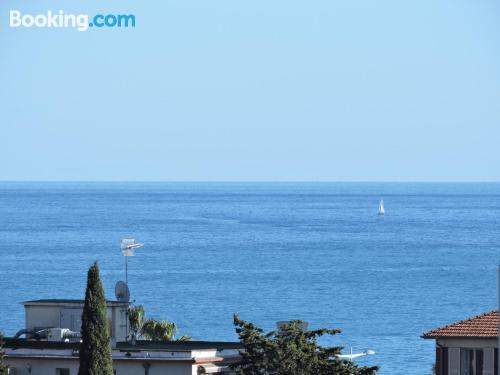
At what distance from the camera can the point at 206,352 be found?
31.8 metres

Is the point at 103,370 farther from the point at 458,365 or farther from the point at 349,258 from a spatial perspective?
the point at 349,258

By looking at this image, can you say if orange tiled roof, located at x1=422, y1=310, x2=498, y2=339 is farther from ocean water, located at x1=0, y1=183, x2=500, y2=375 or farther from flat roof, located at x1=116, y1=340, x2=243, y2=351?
ocean water, located at x1=0, y1=183, x2=500, y2=375

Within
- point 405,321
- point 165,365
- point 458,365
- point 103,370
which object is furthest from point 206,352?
point 405,321

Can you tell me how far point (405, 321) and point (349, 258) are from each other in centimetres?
6420

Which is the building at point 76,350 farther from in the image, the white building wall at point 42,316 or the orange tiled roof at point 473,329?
the orange tiled roof at point 473,329

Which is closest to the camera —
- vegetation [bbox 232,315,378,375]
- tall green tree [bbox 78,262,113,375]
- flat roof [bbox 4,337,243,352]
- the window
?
tall green tree [bbox 78,262,113,375]

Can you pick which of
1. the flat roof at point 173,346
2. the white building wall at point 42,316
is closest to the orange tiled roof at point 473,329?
the flat roof at point 173,346

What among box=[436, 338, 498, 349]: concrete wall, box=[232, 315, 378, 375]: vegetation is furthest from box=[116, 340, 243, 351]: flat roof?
box=[436, 338, 498, 349]: concrete wall

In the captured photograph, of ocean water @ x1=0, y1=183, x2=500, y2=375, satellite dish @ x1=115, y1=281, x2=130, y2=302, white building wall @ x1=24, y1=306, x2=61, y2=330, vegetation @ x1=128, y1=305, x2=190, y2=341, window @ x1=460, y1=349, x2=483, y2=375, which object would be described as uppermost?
satellite dish @ x1=115, y1=281, x2=130, y2=302

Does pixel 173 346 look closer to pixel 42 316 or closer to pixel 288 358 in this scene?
pixel 42 316

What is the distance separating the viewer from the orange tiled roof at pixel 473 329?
1412 inches

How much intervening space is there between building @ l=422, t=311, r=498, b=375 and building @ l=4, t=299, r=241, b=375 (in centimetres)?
524

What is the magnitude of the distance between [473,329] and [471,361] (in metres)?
0.69

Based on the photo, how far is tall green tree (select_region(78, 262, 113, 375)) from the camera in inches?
1155
